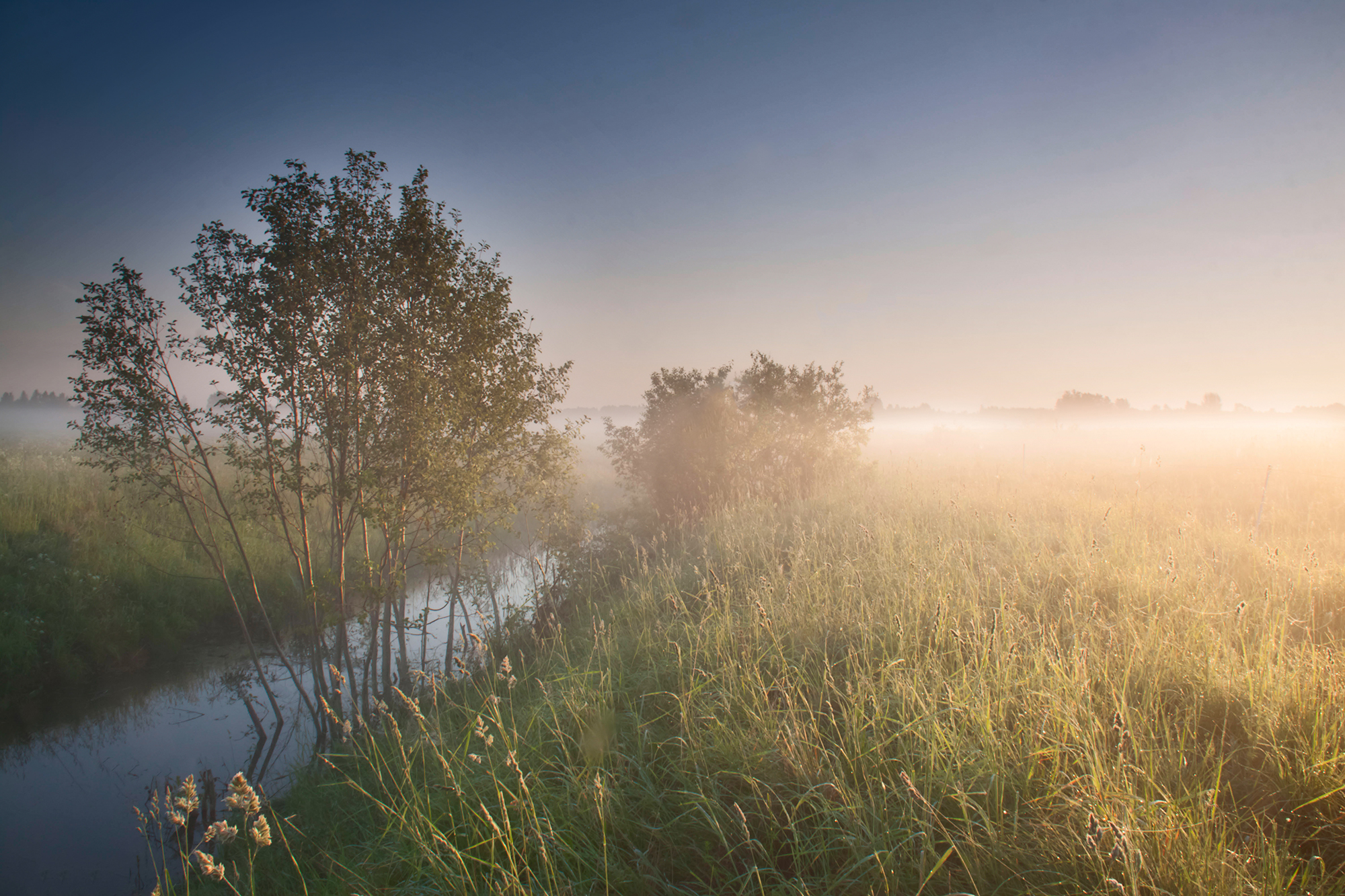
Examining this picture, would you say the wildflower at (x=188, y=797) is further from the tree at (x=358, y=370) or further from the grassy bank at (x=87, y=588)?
the grassy bank at (x=87, y=588)

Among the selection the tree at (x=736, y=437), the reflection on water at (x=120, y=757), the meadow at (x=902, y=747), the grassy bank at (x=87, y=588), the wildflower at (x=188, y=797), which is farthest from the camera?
the tree at (x=736, y=437)

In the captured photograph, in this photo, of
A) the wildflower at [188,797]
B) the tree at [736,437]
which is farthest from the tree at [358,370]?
the tree at [736,437]

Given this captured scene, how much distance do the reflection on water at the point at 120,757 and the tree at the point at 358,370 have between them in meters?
1.81

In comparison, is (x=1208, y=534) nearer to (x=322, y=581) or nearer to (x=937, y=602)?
(x=937, y=602)

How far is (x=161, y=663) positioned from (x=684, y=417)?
13596mm

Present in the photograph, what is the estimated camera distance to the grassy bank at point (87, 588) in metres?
9.58

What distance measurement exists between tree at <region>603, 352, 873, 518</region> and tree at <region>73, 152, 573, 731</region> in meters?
8.53

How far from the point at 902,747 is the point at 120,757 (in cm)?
1112

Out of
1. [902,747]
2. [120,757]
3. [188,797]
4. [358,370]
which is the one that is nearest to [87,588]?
[120,757]

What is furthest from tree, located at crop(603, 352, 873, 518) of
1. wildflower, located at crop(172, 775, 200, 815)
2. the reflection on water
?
wildflower, located at crop(172, 775, 200, 815)

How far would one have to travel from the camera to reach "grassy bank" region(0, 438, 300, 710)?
31.4 ft

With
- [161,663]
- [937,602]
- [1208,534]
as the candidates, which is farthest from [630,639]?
[161,663]

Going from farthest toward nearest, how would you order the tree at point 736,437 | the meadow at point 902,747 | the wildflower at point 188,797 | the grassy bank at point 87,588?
the tree at point 736,437 < the grassy bank at point 87,588 < the meadow at point 902,747 < the wildflower at point 188,797

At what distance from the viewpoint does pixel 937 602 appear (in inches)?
186
